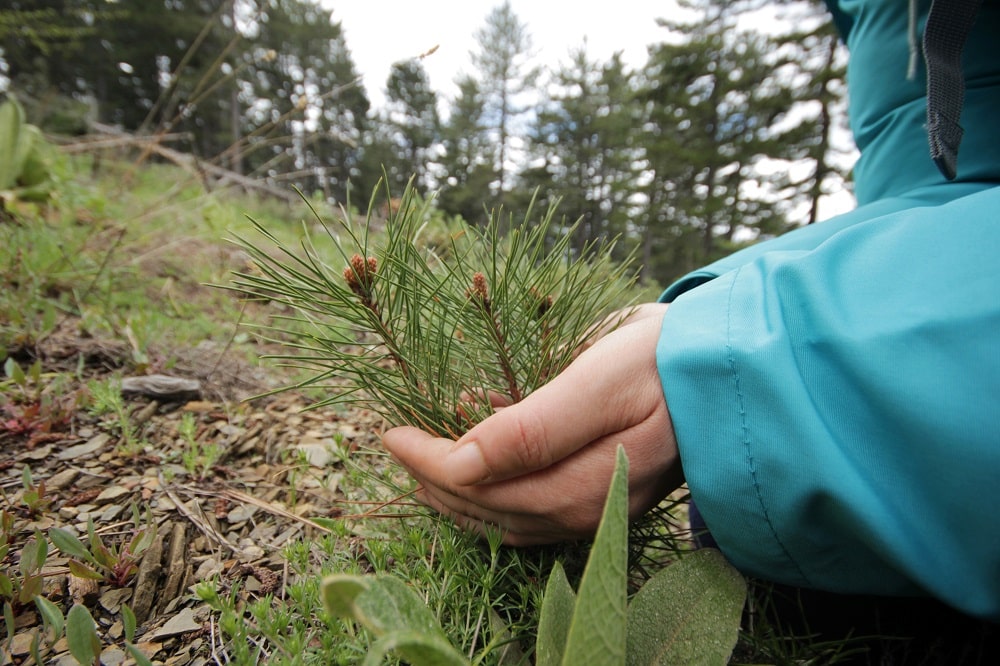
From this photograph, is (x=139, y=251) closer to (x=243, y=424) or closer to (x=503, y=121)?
(x=243, y=424)

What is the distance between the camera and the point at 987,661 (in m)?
0.55

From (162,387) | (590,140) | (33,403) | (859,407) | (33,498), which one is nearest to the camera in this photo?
(859,407)

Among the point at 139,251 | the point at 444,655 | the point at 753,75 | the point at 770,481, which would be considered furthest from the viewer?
the point at 753,75

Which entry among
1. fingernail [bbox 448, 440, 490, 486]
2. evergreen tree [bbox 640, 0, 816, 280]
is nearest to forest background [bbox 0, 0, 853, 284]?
evergreen tree [bbox 640, 0, 816, 280]

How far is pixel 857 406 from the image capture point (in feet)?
1.38

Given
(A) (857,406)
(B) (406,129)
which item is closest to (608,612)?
(A) (857,406)

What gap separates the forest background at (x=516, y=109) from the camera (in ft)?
29.0

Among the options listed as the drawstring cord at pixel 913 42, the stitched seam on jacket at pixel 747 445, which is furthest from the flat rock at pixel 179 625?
the drawstring cord at pixel 913 42

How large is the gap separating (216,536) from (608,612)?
611 mm

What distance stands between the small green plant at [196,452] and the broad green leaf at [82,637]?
1.12ft

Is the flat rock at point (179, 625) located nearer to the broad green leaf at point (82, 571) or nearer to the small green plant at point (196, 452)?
the broad green leaf at point (82, 571)

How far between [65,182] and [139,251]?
27.4 inches

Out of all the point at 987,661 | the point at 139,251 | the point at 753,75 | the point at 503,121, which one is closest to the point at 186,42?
the point at 503,121

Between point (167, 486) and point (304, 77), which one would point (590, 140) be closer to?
point (304, 77)
